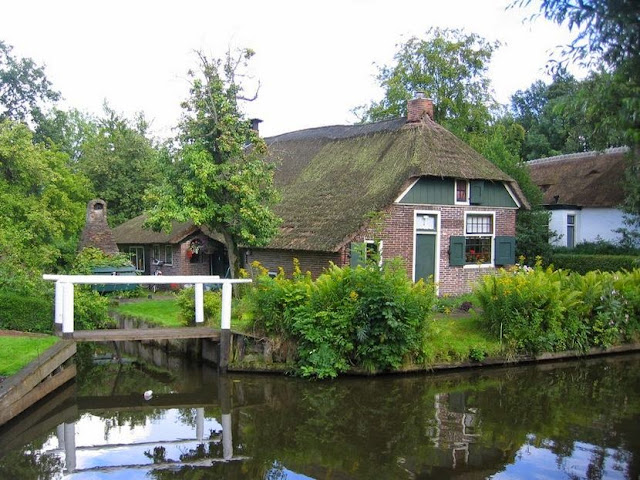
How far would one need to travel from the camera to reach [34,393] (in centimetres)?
1170

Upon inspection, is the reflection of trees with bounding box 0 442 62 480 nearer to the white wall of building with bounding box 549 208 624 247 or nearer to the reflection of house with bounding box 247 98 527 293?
the reflection of house with bounding box 247 98 527 293

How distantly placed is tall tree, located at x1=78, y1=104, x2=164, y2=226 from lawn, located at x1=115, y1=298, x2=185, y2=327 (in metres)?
13.0

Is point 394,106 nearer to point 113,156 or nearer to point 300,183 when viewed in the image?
point 300,183

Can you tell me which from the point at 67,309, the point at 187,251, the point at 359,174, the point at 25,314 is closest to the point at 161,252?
the point at 187,251

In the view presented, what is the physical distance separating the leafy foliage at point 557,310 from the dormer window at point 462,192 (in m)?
4.67

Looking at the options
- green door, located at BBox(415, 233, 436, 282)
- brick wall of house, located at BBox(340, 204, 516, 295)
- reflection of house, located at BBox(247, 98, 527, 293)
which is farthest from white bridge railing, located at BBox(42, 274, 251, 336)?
green door, located at BBox(415, 233, 436, 282)

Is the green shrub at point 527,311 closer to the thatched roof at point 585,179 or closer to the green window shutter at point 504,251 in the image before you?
the green window shutter at point 504,251

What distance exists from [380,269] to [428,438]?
4.63 meters

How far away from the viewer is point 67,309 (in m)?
13.4

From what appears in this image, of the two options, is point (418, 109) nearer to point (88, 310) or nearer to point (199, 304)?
point (199, 304)

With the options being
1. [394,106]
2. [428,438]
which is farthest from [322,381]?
[394,106]

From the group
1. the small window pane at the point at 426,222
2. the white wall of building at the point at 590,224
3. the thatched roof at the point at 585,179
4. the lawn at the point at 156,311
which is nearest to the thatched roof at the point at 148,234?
the lawn at the point at 156,311

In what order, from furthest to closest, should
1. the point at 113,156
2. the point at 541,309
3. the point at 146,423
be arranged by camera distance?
1. the point at 113,156
2. the point at 541,309
3. the point at 146,423

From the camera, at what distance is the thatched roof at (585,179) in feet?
95.9
